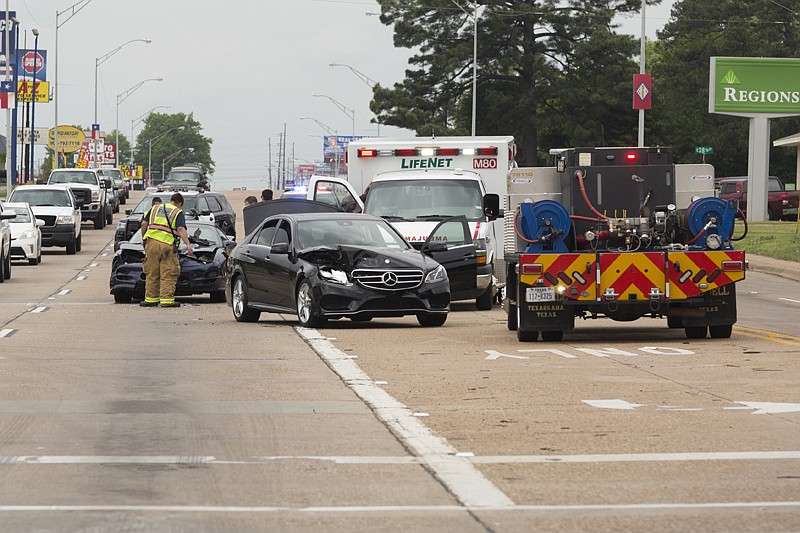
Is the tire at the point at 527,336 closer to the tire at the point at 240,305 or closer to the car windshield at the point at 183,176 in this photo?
the tire at the point at 240,305

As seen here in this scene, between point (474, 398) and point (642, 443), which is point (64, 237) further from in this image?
point (642, 443)

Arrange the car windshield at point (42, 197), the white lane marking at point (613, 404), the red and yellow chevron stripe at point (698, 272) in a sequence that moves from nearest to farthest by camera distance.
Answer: the white lane marking at point (613, 404) < the red and yellow chevron stripe at point (698, 272) < the car windshield at point (42, 197)

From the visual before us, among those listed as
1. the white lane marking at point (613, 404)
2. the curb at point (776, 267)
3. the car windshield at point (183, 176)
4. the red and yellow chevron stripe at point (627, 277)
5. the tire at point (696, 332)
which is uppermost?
the car windshield at point (183, 176)

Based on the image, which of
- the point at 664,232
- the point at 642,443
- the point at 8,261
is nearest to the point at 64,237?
the point at 8,261

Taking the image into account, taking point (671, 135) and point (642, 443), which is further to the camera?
point (671, 135)

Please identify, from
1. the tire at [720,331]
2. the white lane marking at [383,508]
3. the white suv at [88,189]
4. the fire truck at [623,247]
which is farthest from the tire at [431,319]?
the white suv at [88,189]

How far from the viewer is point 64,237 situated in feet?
140

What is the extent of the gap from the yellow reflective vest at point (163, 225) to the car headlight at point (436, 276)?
228 inches

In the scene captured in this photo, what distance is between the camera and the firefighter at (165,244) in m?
23.8

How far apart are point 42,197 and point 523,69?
124ft

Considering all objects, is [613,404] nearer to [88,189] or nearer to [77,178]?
[88,189]

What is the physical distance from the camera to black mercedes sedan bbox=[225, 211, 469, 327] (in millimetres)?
19125

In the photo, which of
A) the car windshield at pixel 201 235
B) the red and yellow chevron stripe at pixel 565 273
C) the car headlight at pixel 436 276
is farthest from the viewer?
the car windshield at pixel 201 235

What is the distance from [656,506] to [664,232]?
10517 millimetres
